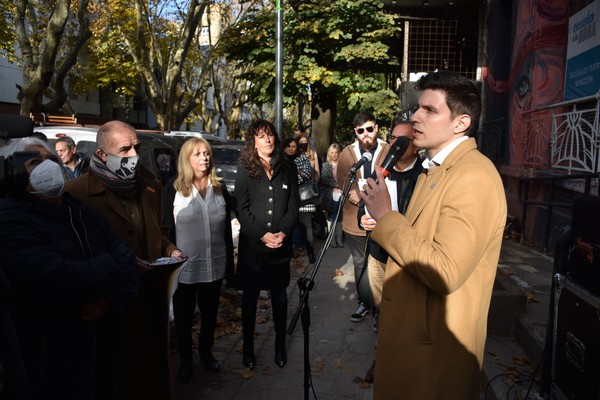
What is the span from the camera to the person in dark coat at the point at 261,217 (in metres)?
4.25

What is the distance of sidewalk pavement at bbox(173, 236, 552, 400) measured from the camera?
398cm

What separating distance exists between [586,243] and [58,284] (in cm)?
252

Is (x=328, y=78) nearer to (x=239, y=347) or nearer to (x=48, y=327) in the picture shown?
(x=239, y=347)

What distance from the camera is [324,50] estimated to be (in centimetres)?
1350

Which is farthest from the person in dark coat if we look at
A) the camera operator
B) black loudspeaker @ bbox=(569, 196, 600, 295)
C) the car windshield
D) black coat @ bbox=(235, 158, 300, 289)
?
the car windshield

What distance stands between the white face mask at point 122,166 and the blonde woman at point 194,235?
29.6 inches

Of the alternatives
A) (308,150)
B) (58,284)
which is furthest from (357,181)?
(308,150)

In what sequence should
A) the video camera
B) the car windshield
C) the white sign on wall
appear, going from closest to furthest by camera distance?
1. the video camera
2. the white sign on wall
3. the car windshield

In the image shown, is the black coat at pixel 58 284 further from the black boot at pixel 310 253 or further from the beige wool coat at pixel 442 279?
the black boot at pixel 310 253

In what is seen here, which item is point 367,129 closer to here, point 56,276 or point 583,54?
point 56,276

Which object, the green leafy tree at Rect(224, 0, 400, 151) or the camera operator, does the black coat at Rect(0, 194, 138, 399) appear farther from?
the green leafy tree at Rect(224, 0, 400, 151)

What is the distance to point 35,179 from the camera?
2350 millimetres

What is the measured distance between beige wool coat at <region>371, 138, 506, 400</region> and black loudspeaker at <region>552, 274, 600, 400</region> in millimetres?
628

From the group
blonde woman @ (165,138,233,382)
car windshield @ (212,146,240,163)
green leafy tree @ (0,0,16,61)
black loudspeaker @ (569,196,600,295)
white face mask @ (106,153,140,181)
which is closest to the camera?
black loudspeaker @ (569,196,600,295)
